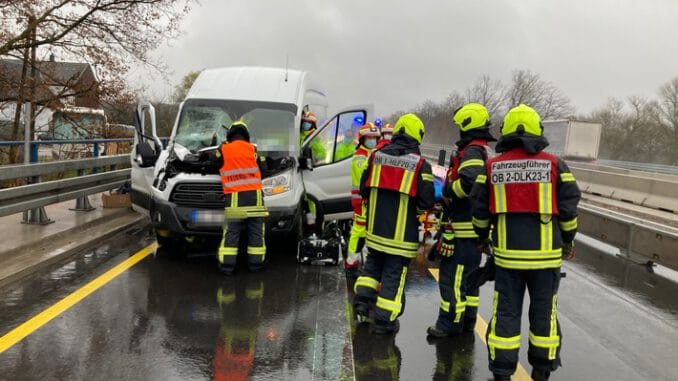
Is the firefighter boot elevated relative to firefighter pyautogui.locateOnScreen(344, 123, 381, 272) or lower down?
lower down

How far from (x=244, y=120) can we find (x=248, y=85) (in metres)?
0.72

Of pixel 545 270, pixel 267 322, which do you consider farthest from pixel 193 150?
pixel 545 270

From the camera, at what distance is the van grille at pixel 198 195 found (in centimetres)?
661

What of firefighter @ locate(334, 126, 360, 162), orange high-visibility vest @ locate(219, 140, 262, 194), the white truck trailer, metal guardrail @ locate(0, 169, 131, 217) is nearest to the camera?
orange high-visibility vest @ locate(219, 140, 262, 194)

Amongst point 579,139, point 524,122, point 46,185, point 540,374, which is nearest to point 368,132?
point 524,122

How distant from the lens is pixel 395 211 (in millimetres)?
4617

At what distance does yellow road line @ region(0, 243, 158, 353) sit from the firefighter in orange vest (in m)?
1.28

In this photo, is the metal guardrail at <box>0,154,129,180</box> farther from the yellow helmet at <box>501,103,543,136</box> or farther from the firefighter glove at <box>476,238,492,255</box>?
the yellow helmet at <box>501,103,543,136</box>

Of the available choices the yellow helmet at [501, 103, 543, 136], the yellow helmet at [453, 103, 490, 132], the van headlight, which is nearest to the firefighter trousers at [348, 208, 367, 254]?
the van headlight

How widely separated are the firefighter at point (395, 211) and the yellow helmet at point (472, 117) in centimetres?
39

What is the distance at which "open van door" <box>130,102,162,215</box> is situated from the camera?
24.0 feet

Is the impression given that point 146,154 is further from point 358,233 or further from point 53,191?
point 358,233

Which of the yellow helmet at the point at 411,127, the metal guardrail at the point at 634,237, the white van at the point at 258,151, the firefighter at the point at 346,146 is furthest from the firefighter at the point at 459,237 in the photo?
the metal guardrail at the point at 634,237

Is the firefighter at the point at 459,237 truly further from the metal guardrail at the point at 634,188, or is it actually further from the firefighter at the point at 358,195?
the metal guardrail at the point at 634,188
